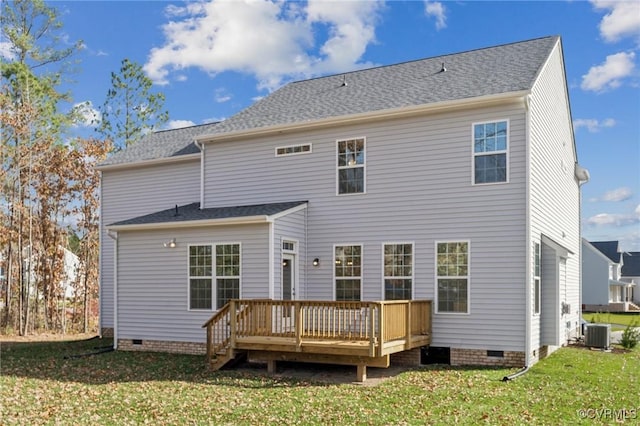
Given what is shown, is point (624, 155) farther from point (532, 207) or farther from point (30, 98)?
point (30, 98)

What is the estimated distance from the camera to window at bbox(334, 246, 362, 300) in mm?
12922

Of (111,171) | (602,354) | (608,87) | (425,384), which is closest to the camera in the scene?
(425,384)

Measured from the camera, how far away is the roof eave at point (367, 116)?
11438 mm

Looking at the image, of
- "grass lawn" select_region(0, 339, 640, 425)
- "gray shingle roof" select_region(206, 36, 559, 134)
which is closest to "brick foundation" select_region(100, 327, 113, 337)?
"grass lawn" select_region(0, 339, 640, 425)

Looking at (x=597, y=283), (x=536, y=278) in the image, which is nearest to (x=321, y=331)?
(x=536, y=278)

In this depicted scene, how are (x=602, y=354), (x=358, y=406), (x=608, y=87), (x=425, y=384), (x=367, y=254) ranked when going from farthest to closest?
(x=608, y=87), (x=602, y=354), (x=367, y=254), (x=425, y=384), (x=358, y=406)

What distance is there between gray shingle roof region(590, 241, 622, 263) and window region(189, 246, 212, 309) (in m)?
41.5

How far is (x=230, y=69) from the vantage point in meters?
21.6

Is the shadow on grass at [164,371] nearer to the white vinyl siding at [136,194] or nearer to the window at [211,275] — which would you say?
the window at [211,275]

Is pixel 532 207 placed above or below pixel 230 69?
below

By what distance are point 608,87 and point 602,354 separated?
37.6 feet

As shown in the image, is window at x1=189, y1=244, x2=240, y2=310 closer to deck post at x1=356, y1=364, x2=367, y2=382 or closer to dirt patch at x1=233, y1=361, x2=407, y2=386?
dirt patch at x1=233, y1=361, x2=407, y2=386

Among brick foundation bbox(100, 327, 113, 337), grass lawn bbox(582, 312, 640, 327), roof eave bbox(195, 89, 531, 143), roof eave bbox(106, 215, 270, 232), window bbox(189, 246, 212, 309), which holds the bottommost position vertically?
grass lawn bbox(582, 312, 640, 327)

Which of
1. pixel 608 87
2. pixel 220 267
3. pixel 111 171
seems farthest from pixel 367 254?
pixel 608 87
